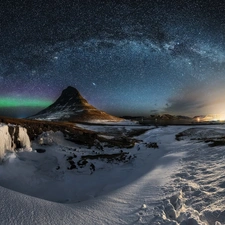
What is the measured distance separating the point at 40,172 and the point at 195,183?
29.7ft

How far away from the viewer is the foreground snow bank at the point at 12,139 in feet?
38.1

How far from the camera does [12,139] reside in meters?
13.3

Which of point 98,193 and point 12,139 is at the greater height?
point 12,139

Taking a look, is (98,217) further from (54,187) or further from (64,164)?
(64,164)

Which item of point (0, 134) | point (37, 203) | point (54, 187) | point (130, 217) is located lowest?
point (54, 187)

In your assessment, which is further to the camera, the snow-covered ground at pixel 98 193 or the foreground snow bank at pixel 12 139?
the foreground snow bank at pixel 12 139

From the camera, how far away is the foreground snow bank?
1161 cm

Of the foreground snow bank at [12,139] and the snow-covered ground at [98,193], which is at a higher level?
the foreground snow bank at [12,139]

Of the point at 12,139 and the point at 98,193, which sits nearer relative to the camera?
the point at 98,193

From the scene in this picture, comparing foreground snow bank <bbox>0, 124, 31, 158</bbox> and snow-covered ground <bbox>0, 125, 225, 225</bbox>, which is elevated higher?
foreground snow bank <bbox>0, 124, 31, 158</bbox>

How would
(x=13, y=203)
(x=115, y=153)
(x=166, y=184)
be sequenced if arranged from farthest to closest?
(x=115, y=153) < (x=166, y=184) < (x=13, y=203)

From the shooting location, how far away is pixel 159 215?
571cm

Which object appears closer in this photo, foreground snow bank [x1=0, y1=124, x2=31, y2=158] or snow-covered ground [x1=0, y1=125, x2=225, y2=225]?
snow-covered ground [x1=0, y1=125, x2=225, y2=225]

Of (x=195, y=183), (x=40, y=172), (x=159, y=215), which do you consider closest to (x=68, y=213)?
(x=159, y=215)
